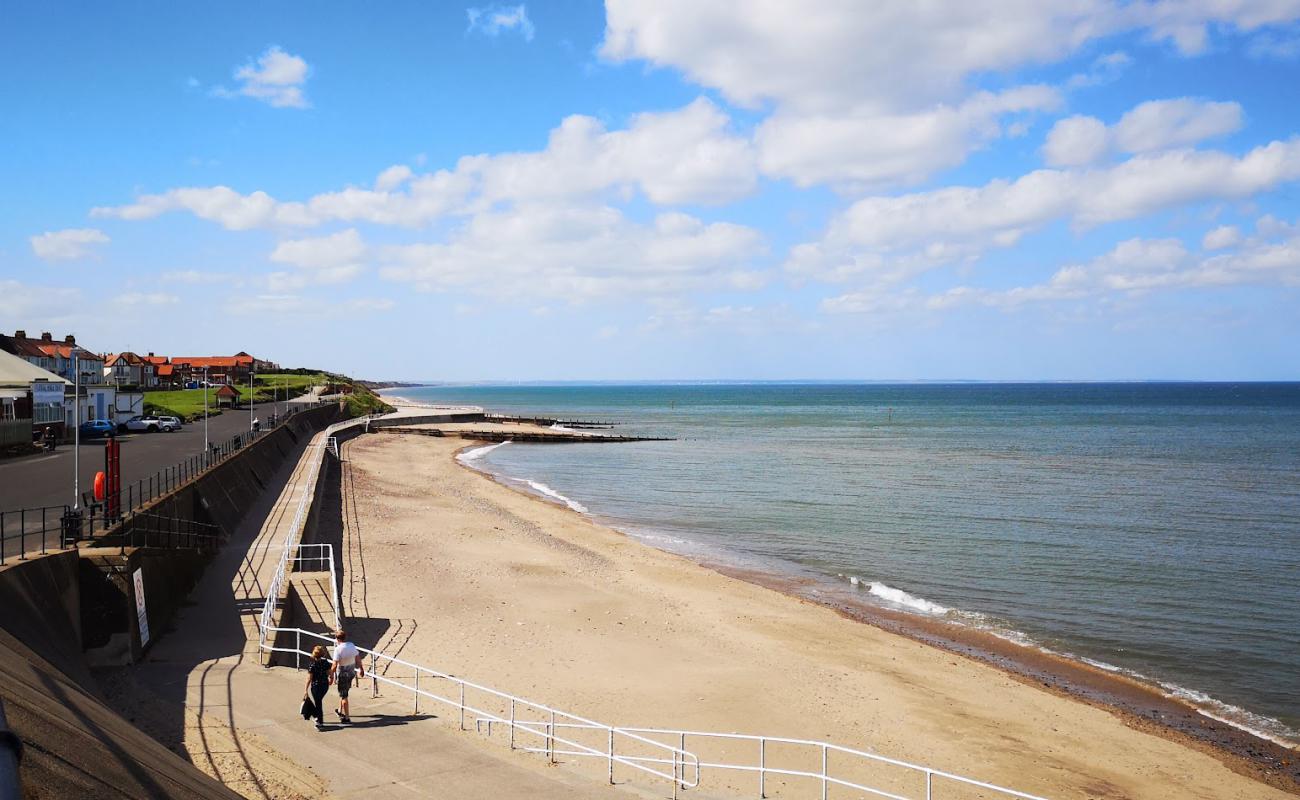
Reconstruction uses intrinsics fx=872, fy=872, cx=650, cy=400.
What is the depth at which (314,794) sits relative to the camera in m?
9.41

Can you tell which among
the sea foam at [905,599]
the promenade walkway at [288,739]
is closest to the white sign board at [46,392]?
the promenade walkway at [288,739]

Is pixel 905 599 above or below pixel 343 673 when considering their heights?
below

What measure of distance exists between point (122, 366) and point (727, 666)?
102 metres

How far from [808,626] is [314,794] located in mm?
14922

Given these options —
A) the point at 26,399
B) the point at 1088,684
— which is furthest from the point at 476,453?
the point at 1088,684

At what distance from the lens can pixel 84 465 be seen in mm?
29938

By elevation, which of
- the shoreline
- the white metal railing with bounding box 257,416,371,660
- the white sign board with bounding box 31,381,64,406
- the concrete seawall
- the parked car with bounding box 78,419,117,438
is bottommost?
the shoreline

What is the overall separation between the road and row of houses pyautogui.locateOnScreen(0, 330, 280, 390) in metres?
3.33

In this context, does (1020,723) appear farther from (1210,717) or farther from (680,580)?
(680,580)

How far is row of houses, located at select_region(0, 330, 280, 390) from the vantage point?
7381 centimetres

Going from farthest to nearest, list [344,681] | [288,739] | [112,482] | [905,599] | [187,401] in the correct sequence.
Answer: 1. [187,401]
2. [905,599]
3. [112,482]
4. [344,681]
5. [288,739]

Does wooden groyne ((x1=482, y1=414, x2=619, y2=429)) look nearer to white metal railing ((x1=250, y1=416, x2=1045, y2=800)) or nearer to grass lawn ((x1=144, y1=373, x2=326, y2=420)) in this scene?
grass lawn ((x1=144, y1=373, x2=326, y2=420))

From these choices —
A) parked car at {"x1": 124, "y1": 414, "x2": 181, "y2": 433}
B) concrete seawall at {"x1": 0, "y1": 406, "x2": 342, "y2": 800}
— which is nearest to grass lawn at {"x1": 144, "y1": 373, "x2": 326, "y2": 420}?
parked car at {"x1": 124, "y1": 414, "x2": 181, "y2": 433}

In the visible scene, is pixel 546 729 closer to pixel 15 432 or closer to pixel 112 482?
pixel 112 482
